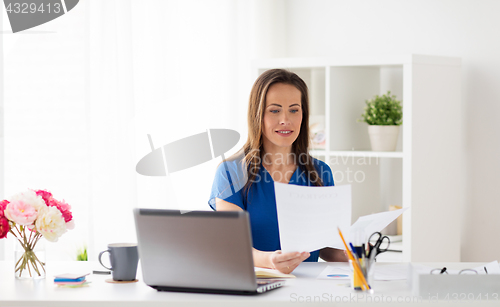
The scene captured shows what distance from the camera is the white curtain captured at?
7.90 feet

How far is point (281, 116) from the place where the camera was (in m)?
1.89

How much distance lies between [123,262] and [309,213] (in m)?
0.52

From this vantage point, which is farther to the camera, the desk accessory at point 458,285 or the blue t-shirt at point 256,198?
the blue t-shirt at point 256,198

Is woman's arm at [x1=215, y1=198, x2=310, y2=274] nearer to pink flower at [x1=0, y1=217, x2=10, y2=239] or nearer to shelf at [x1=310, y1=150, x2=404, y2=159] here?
pink flower at [x1=0, y1=217, x2=10, y2=239]

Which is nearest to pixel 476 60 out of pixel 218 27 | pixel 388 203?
pixel 388 203

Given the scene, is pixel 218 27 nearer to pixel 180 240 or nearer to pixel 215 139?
pixel 215 139

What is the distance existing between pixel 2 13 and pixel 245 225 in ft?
5.36

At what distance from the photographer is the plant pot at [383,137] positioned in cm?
288

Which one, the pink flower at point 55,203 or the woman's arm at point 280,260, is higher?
the pink flower at point 55,203

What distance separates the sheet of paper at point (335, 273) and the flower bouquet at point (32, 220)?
744 millimetres

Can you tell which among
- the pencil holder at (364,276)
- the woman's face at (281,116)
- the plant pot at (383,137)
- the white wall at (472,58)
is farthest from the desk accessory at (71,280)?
the white wall at (472,58)

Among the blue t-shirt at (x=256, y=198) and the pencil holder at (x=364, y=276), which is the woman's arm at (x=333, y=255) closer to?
the blue t-shirt at (x=256, y=198)

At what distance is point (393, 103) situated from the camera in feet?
9.57

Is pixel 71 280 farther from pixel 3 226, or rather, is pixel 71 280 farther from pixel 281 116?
pixel 281 116
